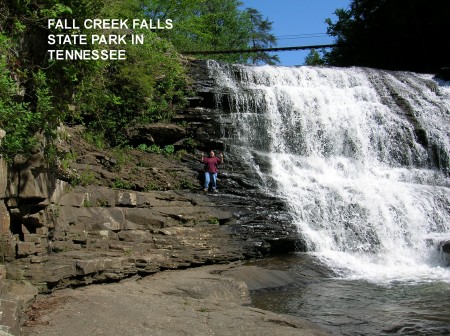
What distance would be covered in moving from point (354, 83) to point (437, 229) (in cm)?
909

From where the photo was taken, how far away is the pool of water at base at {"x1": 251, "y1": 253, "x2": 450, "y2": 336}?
7.58m

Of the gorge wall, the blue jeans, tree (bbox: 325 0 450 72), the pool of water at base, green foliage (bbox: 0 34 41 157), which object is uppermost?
tree (bbox: 325 0 450 72)

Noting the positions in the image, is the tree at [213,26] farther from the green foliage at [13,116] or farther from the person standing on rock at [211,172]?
the green foliage at [13,116]

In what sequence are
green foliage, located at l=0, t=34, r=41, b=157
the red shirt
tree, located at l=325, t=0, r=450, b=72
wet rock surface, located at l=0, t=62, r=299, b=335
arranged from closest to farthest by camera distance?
green foliage, located at l=0, t=34, r=41, b=157
wet rock surface, located at l=0, t=62, r=299, b=335
the red shirt
tree, located at l=325, t=0, r=450, b=72

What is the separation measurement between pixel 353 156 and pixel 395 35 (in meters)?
17.1

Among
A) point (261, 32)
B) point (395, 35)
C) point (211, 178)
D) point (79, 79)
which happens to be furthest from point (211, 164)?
point (261, 32)

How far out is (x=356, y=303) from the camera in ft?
29.4

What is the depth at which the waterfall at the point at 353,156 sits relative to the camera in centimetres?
1357

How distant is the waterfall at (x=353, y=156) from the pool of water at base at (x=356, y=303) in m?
0.95

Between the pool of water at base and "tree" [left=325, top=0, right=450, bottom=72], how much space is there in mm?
23758

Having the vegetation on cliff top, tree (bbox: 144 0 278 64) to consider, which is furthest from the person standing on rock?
tree (bbox: 144 0 278 64)

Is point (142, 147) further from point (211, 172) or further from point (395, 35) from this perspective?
point (395, 35)

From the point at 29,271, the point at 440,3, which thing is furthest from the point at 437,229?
the point at 440,3

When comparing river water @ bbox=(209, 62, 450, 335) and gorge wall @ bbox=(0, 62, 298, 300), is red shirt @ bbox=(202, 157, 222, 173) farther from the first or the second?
river water @ bbox=(209, 62, 450, 335)
